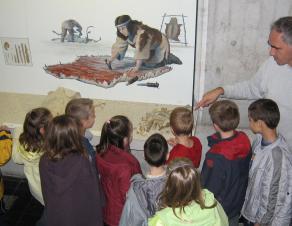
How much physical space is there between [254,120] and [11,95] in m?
2.10

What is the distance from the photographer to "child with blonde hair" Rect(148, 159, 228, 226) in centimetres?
170

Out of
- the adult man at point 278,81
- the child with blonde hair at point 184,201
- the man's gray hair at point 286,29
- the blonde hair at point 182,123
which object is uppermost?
the man's gray hair at point 286,29

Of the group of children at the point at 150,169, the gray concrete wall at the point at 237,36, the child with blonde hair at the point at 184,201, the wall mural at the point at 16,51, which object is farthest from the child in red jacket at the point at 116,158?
the wall mural at the point at 16,51

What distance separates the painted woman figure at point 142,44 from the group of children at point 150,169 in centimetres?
61

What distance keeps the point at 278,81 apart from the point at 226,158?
0.64 meters

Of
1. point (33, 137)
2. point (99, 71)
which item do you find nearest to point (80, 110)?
point (33, 137)

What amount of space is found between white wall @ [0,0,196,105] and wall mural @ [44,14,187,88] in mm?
39

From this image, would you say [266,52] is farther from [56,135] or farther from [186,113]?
[56,135]

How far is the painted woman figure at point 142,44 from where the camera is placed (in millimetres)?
2668

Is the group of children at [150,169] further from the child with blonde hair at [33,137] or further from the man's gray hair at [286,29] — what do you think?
the man's gray hair at [286,29]

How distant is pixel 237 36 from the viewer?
8.69 ft

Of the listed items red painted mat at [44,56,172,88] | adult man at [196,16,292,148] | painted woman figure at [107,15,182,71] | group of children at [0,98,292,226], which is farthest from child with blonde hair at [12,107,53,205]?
adult man at [196,16,292,148]

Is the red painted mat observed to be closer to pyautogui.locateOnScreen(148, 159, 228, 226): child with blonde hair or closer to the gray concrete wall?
the gray concrete wall

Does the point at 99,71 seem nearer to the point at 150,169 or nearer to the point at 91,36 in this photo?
the point at 91,36
